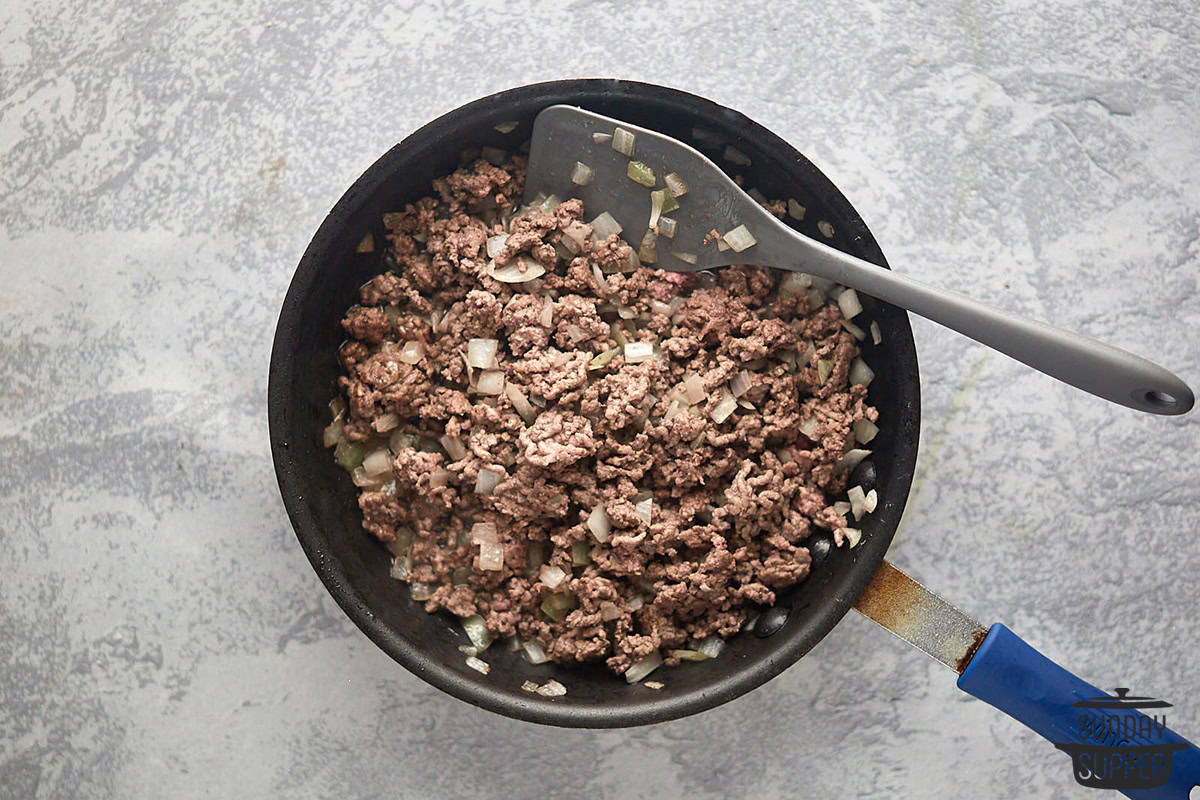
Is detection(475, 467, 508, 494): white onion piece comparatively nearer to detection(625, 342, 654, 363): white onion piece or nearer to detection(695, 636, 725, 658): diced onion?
detection(625, 342, 654, 363): white onion piece

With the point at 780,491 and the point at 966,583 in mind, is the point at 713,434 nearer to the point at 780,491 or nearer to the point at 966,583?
the point at 780,491

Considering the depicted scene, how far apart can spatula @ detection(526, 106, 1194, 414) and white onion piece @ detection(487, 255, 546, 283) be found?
0.13 meters

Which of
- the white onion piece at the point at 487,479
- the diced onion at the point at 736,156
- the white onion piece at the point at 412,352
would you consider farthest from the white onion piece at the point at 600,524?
the diced onion at the point at 736,156

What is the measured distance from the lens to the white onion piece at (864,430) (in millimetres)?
1612

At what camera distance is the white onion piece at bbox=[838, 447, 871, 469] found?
1622 millimetres

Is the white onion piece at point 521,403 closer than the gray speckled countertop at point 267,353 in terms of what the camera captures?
Yes

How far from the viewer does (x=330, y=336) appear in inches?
65.0

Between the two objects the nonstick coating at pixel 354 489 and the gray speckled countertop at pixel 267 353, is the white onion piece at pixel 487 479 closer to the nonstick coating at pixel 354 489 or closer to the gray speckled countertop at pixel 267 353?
the nonstick coating at pixel 354 489

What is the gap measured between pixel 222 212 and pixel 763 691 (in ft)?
4.35

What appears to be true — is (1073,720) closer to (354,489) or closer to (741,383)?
(741,383)

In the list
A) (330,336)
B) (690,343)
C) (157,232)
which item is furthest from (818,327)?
(157,232)

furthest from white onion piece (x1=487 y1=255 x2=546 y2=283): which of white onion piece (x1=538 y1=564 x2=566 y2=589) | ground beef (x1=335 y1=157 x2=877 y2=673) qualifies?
white onion piece (x1=538 y1=564 x2=566 y2=589)

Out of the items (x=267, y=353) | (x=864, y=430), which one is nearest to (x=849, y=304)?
(x=864, y=430)

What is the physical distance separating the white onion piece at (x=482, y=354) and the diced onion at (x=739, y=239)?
1.34ft
